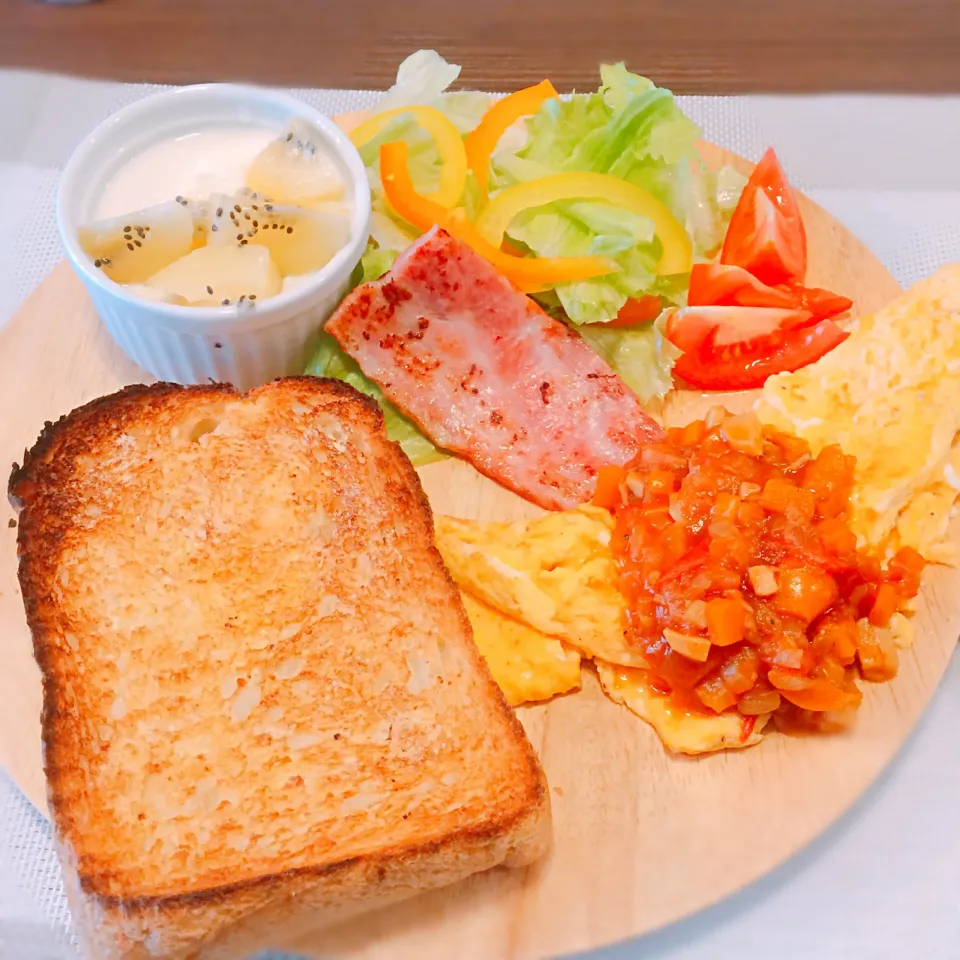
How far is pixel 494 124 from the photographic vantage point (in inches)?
128

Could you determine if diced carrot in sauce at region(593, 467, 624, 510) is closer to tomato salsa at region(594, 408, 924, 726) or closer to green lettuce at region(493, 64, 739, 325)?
tomato salsa at region(594, 408, 924, 726)

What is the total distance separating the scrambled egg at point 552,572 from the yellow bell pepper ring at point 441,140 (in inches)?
45.7

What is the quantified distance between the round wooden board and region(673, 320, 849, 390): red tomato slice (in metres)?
0.79

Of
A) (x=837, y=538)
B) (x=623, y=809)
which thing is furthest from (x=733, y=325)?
(x=623, y=809)

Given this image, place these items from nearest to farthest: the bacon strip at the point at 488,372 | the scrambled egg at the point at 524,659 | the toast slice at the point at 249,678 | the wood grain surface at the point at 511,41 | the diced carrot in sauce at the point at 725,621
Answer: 1. the toast slice at the point at 249,678
2. the diced carrot in sauce at the point at 725,621
3. the scrambled egg at the point at 524,659
4. the bacon strip at the point at 488,372
5. the wood grain surface at the point at 511,41

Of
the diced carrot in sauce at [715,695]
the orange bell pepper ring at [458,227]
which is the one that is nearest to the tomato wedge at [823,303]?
the orange bell pepper ring at [458,227]

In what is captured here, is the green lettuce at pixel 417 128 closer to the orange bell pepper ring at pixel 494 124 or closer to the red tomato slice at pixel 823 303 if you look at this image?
the orange bell pepper ring at pixel 494 124

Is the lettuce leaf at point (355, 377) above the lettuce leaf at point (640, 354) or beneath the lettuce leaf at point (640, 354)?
beneath

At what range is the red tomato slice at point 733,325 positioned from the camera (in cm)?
295

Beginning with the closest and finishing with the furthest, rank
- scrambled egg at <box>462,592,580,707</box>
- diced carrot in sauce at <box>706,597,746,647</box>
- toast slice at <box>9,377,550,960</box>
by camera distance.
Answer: toast slice at <box>9,377,550,960</box>
diced carrot in sauce at <box>706,597,746,647</box>
scrambled egg at <box>462,592,580,707</box>

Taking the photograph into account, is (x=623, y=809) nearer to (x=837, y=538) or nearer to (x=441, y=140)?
(x=837, y=538)

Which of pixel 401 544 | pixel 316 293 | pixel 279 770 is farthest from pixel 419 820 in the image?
pixel 316 293

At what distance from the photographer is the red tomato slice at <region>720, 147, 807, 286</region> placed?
3.06 metres

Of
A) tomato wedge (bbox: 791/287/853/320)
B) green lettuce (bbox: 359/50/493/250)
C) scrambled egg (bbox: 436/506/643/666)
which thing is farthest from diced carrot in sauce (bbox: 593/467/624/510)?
green lettuce (bbox: 359/50/493/250)
